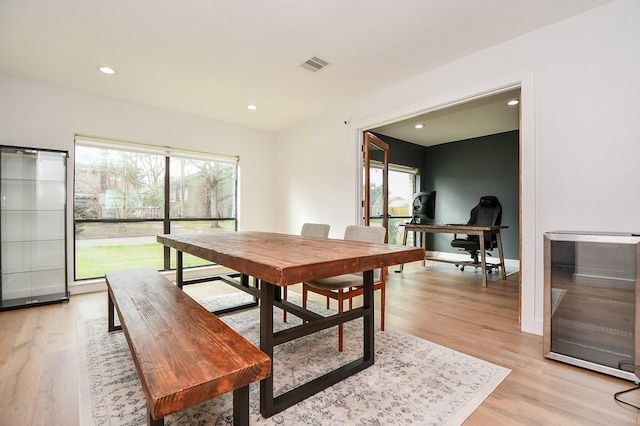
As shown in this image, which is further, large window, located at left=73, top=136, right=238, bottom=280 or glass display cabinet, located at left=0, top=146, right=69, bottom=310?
large window, located at left=73, top=136, right=238, bottom=280

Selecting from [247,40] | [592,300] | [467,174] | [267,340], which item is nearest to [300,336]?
[267,340]

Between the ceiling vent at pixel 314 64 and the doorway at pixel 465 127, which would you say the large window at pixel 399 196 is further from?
the ceiling vent at pixel 314 64

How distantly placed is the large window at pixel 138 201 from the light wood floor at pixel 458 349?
2.32ft

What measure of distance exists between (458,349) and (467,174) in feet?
16.1

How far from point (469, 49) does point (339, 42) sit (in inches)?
46.7

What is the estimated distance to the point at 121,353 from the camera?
202cm

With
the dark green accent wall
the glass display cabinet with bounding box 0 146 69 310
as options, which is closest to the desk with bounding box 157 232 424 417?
the glass display cabinet with bounding box 0 146 69 310

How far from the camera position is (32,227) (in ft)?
10.5

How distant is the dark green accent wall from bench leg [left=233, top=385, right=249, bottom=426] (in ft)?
17.8

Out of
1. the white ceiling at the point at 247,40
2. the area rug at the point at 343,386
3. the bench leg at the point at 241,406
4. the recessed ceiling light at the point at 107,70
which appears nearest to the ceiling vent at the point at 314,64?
the white ceiling at the point at 247,40

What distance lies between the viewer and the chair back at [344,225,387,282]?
7.69ft

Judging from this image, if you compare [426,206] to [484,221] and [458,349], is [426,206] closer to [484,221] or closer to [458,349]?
[484,221]

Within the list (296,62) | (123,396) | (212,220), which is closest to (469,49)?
(296,62)

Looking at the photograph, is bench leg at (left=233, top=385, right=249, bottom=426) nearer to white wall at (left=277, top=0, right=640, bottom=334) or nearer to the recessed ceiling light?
white wall at (left=277, top=0, right=640, bottom=334)
